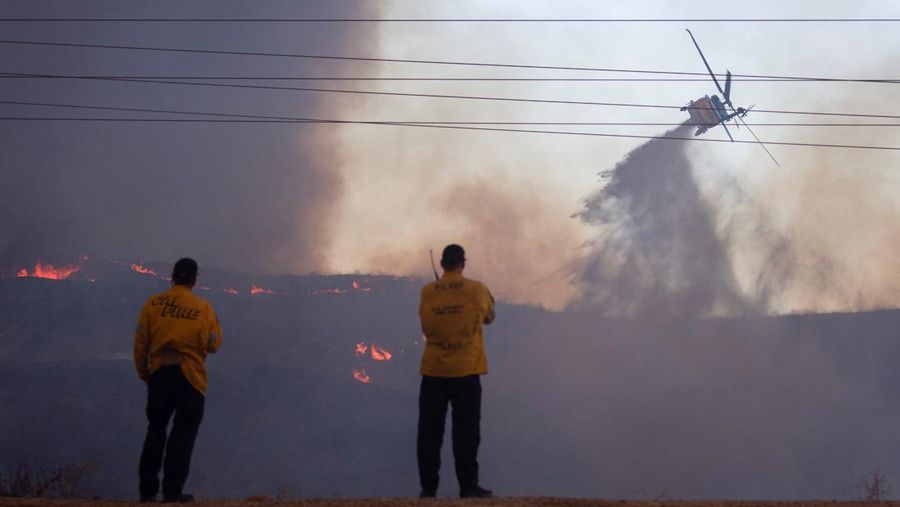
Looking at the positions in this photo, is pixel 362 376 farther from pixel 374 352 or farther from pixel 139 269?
pixel 139 269

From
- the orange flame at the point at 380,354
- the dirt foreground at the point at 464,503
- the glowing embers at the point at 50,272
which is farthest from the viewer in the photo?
the glowing embers at the point at 50,272

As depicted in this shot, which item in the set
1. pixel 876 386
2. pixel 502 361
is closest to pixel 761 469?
pixel 876 386

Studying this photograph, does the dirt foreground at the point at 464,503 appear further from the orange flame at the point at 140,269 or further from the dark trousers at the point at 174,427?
the orange flame at the point at 140,269

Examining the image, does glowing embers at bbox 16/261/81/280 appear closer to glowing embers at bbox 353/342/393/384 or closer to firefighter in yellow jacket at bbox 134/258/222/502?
glowing embers at bbox 353/342/393/384

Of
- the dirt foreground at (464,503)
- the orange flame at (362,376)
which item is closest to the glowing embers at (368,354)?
the orange flame at (362,376)

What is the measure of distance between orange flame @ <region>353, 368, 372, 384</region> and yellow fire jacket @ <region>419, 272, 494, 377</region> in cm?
6210

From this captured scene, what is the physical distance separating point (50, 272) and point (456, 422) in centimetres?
8582

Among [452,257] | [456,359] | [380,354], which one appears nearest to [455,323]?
[456,359]

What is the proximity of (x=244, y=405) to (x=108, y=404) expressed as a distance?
28.5ft

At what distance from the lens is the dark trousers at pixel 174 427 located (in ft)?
30.8

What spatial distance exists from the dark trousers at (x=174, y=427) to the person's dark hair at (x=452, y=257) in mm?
2762

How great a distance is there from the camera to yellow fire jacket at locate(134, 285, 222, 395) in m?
9.30

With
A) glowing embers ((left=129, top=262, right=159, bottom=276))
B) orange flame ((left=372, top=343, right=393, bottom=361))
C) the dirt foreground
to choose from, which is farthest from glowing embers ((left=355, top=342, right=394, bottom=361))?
the dirt foreground

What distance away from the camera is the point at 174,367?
9.35 m
